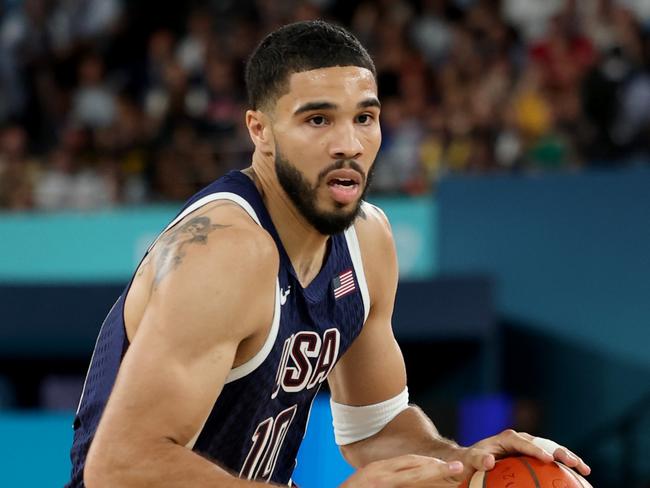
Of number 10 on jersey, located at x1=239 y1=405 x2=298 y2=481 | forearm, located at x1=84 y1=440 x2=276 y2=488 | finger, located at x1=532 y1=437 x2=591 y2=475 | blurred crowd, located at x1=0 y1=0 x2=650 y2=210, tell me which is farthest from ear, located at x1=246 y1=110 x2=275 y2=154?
blurred crowd, located at x1=0 y1=0 x2=650 y2=210

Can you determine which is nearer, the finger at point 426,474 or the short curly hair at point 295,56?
the finger at point 426,474

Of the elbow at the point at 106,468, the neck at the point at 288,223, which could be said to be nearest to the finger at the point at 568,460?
the neck at the point at 288,223

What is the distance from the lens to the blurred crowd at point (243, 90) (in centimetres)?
1139

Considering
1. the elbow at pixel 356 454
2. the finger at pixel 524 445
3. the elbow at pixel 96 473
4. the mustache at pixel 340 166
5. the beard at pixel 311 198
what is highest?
the mustache at pixel 340 166

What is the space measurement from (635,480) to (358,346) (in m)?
7.21

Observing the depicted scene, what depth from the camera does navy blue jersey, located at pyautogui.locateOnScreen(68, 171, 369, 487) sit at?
3.79m

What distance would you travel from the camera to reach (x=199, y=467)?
11.3 ft

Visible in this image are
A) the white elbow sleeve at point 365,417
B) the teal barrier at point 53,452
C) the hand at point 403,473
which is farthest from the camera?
the teal barrier at point 53,452

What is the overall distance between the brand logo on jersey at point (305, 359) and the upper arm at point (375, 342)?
0.36m

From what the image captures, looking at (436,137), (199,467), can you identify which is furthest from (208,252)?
(436,137)

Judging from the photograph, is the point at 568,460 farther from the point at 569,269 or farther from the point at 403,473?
the point at 569,269

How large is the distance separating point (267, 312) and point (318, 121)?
0.61 m

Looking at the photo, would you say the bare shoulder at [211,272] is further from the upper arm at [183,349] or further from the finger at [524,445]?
the finger at [524,445]

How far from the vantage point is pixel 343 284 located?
4.25 m
